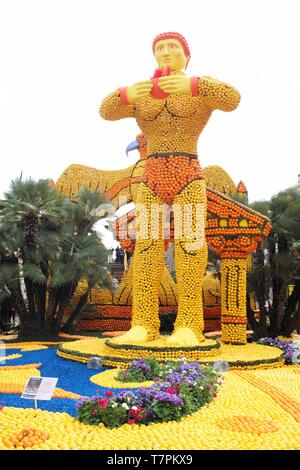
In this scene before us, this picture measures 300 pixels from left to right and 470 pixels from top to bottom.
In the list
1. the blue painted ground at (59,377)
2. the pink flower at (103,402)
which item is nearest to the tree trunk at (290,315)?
the blue painted ground at (59,377)

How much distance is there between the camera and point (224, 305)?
31.7ft

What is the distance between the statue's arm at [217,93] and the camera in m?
8.11

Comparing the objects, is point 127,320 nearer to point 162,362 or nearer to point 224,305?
point 224,305

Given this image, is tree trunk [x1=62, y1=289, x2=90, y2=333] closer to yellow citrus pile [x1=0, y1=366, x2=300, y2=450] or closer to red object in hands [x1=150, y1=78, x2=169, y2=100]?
red object in hands [x1=150, y1=78, x2=169, y2=100]

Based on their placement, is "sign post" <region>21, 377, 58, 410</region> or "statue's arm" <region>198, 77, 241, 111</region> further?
"statue's arm" <region>198, 77, 241, 111</region>

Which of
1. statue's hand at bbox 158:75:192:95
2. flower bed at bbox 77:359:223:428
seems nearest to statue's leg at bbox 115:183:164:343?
statue's hand at bbox 158:75:192:95

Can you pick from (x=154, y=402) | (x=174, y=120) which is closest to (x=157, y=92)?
(x=174, y=120)

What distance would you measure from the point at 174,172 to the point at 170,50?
2.13m

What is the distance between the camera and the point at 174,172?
27.4 feet

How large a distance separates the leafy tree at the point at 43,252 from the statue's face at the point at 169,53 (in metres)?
4.83

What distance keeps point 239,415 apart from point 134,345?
3.06 meters

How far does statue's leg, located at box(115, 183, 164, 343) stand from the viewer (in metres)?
8.34

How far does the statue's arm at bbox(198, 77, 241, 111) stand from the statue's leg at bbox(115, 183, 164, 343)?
181 cm

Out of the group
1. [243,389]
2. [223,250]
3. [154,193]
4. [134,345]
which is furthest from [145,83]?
[243,389]
